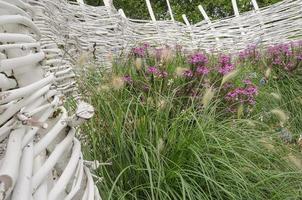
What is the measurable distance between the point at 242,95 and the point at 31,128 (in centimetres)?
216

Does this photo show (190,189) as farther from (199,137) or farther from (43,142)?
(43,142)

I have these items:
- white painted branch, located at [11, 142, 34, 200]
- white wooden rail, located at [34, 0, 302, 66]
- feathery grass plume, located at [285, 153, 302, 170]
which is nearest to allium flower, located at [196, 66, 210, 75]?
white wooden rail, located at [34, 0, 302, 66]

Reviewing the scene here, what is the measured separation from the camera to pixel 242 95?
8.43ft

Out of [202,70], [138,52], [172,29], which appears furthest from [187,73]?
[172,29]

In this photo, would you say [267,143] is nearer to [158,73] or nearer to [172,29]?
[158,73]

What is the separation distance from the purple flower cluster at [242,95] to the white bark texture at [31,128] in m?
1.94

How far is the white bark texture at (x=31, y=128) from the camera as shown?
0.44 metres

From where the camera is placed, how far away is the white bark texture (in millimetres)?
436

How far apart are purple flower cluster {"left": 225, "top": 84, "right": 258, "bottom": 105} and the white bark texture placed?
1941 millimetres

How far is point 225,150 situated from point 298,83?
206 centimetres

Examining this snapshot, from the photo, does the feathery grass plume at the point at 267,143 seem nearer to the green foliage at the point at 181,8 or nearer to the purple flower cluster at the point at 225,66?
the purple flower cluster at the point at 225,66

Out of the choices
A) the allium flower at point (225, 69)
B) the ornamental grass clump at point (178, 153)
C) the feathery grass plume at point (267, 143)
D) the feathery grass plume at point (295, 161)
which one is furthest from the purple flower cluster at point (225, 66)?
the feathery grass plume at point (295, 161)

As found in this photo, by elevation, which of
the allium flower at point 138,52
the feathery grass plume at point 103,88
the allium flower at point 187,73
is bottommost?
the allium flower at point 187,73

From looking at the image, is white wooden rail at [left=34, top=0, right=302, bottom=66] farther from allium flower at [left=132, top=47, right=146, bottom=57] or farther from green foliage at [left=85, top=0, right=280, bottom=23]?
green foliage at [left=85, top=0, right=280, bottom=23]
